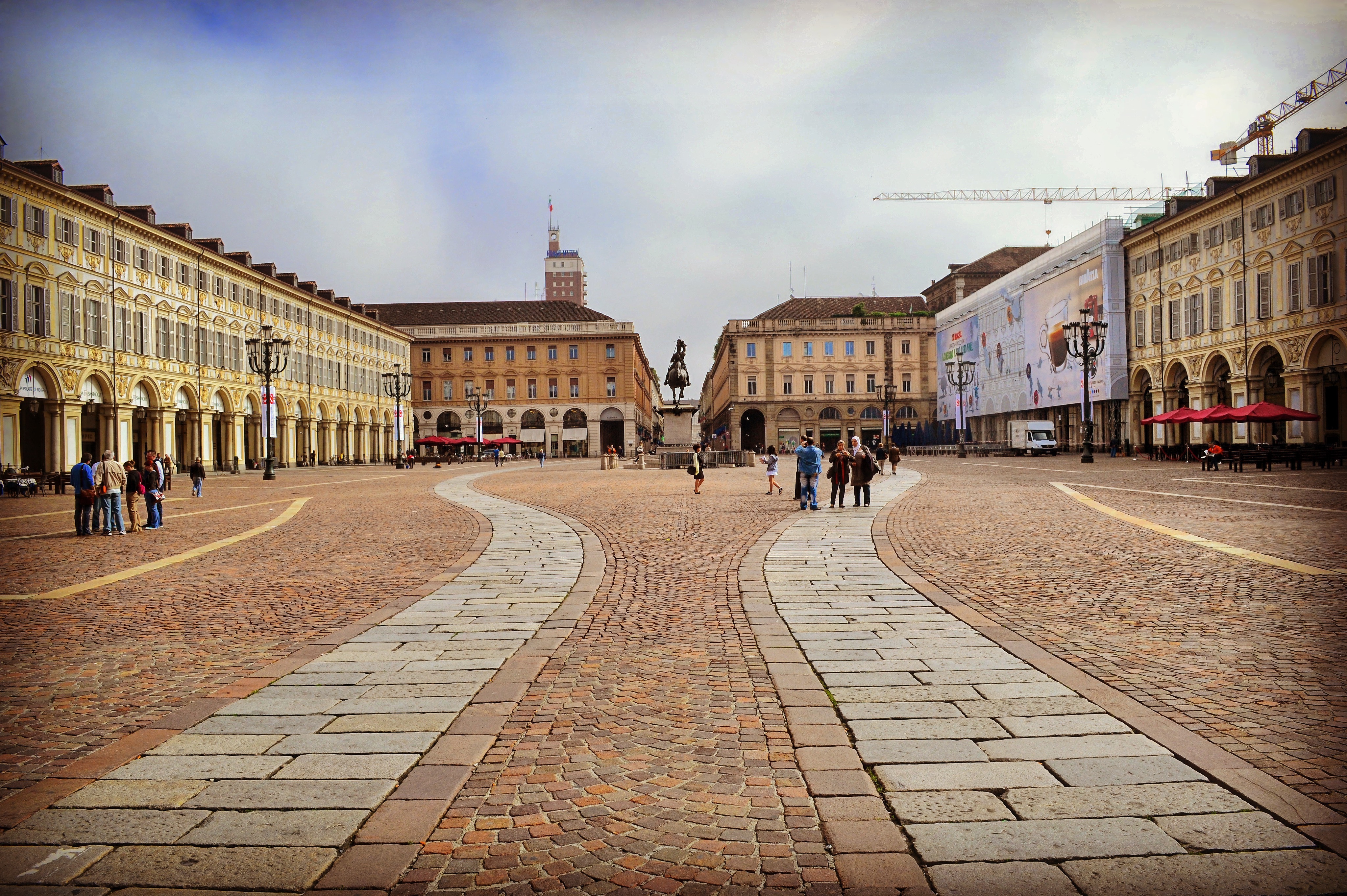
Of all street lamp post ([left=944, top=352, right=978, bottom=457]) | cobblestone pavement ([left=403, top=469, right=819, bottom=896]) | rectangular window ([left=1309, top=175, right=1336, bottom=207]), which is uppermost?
street lamp post ([left=944, top=352, right=978, bottom=457])

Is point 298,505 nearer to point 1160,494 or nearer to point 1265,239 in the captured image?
point 1160,494

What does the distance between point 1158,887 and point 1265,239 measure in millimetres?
45254

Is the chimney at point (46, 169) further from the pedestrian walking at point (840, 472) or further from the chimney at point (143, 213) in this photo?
the chimney at point (143, 213)

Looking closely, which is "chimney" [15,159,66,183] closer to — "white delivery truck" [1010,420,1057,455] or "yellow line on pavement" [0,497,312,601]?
"yellow line on pavement" [0,497,312,601]

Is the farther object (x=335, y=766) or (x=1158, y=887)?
(x=335, y=766)

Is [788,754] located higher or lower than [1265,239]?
lower

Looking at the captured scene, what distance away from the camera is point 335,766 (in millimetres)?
4020

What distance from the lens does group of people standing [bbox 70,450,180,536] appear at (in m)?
15.3

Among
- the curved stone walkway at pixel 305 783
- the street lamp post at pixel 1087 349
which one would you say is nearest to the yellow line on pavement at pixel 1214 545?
the curved stone walkway at pixel 305 783

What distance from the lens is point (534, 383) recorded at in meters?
87.9

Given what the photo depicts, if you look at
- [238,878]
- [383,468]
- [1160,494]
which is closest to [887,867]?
[238,878]

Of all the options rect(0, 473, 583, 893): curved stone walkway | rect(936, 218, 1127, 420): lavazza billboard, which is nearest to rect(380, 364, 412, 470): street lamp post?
rect(936, 218, 1127, 420): lavazza billboard

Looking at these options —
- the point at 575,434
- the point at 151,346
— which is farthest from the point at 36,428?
the point at 575,434

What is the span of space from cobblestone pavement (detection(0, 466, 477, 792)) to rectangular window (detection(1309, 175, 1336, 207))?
5.78m
